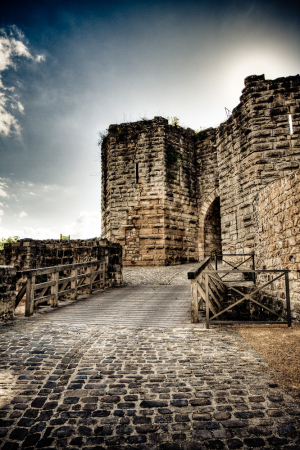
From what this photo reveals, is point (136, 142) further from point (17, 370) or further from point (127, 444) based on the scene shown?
point (127, 444)

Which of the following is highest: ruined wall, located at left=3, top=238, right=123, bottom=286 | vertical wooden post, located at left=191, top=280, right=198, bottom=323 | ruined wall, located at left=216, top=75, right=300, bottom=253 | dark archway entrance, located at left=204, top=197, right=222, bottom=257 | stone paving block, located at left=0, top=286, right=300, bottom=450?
ruined wall, located at left=216, top=75, right=300, bottom=253

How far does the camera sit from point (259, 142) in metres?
9.23

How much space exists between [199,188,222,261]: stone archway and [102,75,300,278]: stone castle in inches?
2.2

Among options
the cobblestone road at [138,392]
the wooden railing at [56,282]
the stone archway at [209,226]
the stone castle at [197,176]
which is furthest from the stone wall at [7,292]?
the stone archway at [209,226]

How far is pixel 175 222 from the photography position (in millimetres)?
14625

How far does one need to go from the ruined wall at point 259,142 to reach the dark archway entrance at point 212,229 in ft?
16.7

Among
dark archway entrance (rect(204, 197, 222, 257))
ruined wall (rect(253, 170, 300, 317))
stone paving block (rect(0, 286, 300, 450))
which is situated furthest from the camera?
dark archway entrance (rect(204, 197, 222, 257))

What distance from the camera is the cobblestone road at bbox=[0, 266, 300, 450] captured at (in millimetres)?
1933

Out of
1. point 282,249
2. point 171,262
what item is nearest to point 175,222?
point 171,262

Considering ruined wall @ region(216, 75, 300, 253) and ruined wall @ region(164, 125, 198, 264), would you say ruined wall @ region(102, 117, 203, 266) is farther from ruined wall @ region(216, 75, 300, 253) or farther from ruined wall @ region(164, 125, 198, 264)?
ruined wall @ region(216, 75, 300, 253)

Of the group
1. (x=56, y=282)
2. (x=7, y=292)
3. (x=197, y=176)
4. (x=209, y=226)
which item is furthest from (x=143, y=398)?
(x=197, y=176)

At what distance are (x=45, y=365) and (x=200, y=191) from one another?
13.7m

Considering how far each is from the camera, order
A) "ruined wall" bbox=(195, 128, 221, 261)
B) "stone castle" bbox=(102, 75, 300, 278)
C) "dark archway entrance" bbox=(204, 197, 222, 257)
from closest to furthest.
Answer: "stone castle" bbox=(102, 75, 300, 278) → "ruined wall" bbox=(195, 128, 221, 261) → "dark archway entrance" bbox=(204, 197, 222, 257)

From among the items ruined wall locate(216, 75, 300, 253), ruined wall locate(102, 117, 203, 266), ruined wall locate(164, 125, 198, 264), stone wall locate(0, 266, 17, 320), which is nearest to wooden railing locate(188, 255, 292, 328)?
ruined wall locate(216, 75, 300, 253)
